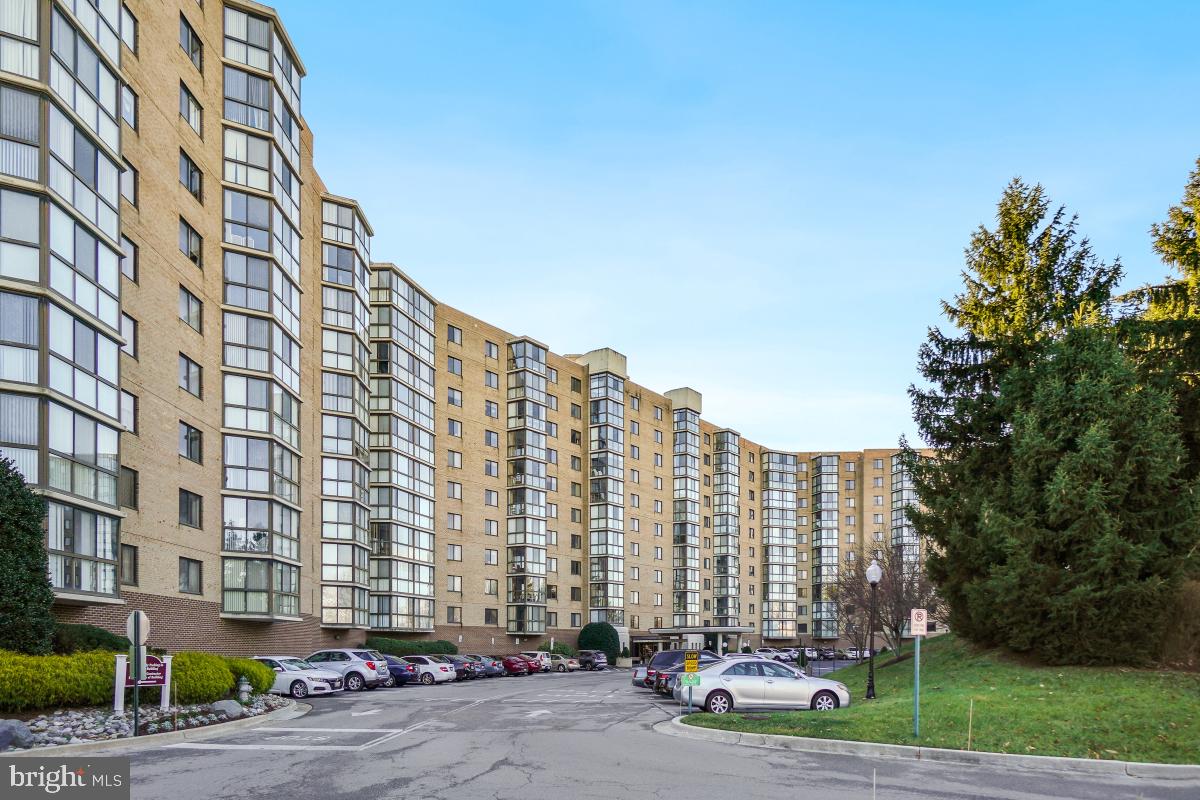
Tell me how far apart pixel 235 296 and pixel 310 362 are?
9041 millimetres

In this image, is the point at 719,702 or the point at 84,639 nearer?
the point at 719,702

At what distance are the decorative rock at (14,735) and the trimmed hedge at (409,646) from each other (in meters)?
34.8

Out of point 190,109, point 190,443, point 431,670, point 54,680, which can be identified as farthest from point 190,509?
point 54,680

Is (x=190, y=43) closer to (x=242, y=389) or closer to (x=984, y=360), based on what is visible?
(x=242, y=389)

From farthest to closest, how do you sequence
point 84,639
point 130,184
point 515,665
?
1. point 515,665
2. point 130,184
3. point 84,639

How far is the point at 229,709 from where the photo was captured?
21.2 meters

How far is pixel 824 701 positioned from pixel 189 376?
23.5 meters

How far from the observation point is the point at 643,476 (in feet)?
300

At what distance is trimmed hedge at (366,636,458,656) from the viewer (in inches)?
2072

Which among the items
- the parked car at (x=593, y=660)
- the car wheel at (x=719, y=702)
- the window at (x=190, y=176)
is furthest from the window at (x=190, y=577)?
the parked car at (x=593, y=660)

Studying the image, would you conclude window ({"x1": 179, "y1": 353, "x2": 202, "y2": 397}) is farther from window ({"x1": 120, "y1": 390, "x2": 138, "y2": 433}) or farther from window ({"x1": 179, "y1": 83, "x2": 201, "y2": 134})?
window ({"x1": 179, "y1": 83, "x2": 201, "y2": 134})

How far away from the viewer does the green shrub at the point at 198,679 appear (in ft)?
71.3

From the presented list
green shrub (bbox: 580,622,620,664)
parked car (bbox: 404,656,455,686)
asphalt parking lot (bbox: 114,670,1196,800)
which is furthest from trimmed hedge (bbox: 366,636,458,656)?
asphalt parking lot (bbox: 114,670,1196,800)

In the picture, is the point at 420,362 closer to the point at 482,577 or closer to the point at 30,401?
the point at 482,577
